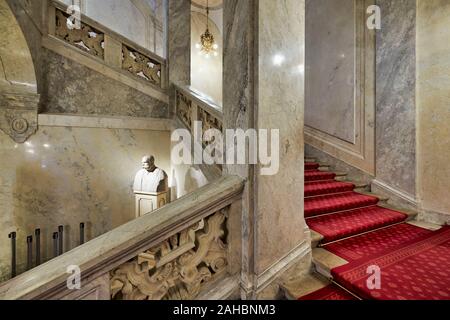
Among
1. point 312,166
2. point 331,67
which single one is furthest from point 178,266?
point 331,67

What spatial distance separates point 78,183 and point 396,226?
479 cm

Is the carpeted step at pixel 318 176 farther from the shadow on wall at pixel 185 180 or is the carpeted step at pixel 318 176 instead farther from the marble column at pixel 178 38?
the marble column at pixel 178 38

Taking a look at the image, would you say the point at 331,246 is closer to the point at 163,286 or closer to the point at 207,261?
the point at 207,261

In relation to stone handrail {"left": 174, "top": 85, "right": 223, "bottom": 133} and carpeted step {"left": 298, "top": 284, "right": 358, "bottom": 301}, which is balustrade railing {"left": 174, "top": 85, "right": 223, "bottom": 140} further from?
carpeted step {"left": 298, "top": 284, "right": 358, "bottom": 301}

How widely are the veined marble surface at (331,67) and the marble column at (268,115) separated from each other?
2925 mm

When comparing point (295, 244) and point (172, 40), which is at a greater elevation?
point (172, 40)

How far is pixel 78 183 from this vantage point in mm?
3664

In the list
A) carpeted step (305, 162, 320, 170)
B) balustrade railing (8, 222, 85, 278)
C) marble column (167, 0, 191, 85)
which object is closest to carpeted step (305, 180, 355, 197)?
carpeted step (305, 162, 320, 170)

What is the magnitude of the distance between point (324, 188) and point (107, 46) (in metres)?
4.44

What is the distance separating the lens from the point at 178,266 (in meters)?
1.66

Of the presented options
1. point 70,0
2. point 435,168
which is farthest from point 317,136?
point 70,0

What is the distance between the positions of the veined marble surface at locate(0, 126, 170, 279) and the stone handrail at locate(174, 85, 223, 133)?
2.38ft

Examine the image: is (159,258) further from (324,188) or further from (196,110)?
(324,188)

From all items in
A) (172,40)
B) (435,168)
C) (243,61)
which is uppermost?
(172,40)
